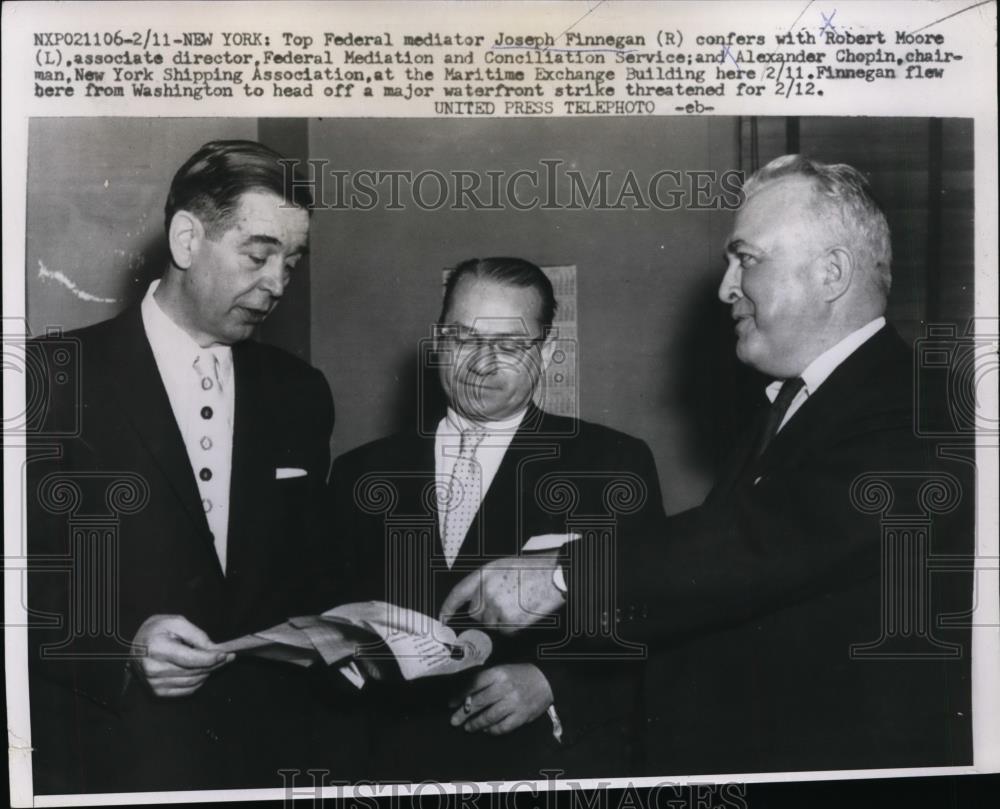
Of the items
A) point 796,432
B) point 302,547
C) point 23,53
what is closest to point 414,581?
point 302,547

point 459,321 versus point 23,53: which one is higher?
point 23,53

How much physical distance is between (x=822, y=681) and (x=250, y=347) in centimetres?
180

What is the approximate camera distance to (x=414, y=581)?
281cm

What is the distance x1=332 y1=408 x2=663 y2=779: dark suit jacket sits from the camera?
9.22 ft

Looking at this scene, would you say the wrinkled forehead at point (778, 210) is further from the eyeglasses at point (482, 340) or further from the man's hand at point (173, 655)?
the man's hand at point (173, 655)

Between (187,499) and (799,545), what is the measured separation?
1638mm

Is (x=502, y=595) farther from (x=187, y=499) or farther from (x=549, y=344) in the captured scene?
(x=187, y=499)

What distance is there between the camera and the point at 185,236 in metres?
2.79

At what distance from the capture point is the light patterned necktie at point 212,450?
2803 millimetres

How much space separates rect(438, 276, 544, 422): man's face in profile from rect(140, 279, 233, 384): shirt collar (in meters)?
0.66

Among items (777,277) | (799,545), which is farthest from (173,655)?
(777,277)

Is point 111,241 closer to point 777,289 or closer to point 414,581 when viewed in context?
point 414,581

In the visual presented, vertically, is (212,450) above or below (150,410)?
below

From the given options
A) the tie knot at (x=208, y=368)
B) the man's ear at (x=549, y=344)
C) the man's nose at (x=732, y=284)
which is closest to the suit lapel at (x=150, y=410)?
the tie knot at (x=208, y=368)
